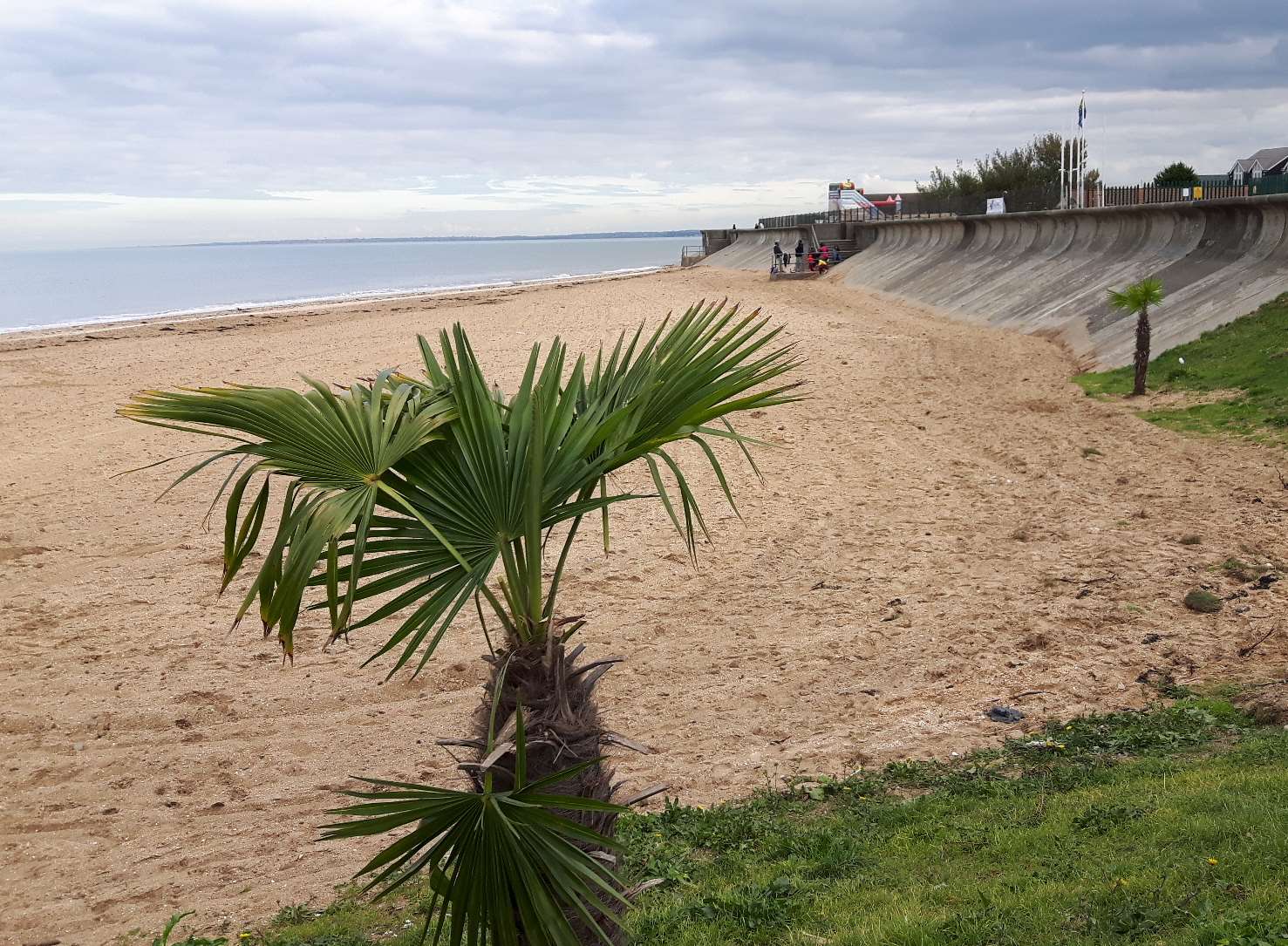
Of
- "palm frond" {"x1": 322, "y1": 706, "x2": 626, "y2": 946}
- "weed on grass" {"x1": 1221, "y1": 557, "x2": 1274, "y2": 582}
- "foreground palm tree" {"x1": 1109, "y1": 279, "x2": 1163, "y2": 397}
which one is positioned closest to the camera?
"palm frond" {"x1": 322, "y1": 706, "x2": 626, "y2": 946}

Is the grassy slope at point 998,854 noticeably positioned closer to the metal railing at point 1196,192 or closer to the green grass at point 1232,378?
the green grass at point 1232,378

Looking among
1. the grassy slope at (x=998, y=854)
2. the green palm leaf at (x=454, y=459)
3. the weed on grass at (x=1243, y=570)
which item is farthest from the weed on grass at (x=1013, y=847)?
the weed on grass at (x=1243, y=570)

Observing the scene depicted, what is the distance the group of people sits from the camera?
179 ft

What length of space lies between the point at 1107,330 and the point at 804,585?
14.6 meters

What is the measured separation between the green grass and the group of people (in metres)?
35.2

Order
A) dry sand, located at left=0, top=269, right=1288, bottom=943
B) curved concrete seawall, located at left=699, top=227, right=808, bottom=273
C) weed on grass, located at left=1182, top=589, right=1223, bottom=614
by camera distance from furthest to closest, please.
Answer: curved concrete seawall, located at left=699, top=227, right=808, bottom=273 → weed on grass, located at left=1182, top=589, right=1223, bottom=614 → dry sand, located at left=0, top=269, right=1288, bottom=943

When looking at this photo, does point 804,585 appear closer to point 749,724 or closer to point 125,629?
point 749,724

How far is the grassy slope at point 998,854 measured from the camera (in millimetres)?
4125

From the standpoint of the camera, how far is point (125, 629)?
1008 centimetres

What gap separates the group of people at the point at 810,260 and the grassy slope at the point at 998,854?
48245 millimetres

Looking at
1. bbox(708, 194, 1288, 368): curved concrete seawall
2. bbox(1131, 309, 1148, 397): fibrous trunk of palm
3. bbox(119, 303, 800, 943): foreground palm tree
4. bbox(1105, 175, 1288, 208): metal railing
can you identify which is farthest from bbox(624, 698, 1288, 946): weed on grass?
bbox(1105, 175, 1288, 208): metal railing

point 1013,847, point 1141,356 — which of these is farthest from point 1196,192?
point 1013,847

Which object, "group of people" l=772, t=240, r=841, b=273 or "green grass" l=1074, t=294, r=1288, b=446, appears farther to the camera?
"group of people" l=772, t=240, r=841, b=273

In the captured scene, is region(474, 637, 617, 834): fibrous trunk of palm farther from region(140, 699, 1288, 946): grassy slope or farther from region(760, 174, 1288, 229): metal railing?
region(760, 174, 1288, 229): metal railing
